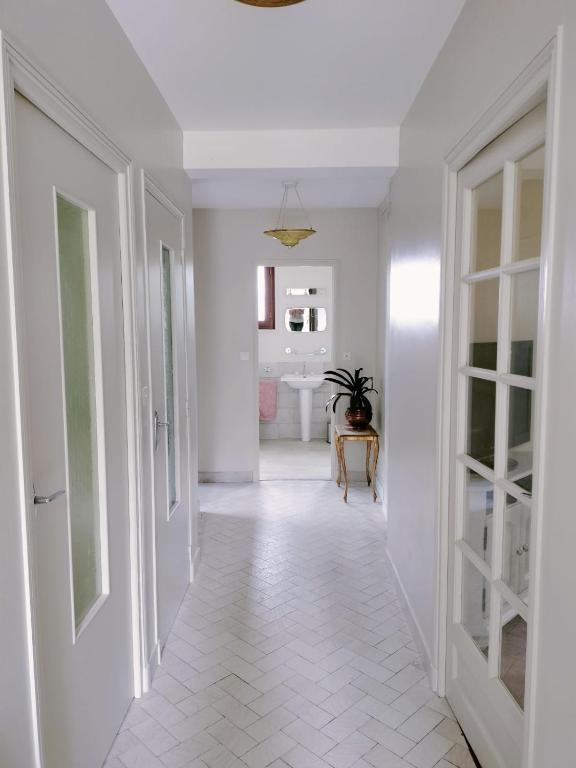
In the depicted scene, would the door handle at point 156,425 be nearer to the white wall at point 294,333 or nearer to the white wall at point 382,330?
the white wall at point 382,330

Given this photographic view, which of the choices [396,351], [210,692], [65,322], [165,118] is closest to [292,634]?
[210,692]

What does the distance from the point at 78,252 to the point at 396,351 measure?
1.98m

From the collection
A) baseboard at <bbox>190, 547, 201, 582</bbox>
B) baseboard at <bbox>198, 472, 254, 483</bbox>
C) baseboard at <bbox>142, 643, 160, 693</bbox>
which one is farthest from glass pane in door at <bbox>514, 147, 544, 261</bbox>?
baseboard at <bbox>198, 472, 254, 483</bbox>

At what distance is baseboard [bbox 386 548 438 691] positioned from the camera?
233 cm

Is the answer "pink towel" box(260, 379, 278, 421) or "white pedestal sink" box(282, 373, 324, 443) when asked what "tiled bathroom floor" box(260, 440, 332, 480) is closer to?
"white pedestal sink" box(282, 373, 324, 443)

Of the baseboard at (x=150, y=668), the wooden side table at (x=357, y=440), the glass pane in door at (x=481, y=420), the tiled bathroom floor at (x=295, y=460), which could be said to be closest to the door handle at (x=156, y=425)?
the baseboard at (x=150, y=668)

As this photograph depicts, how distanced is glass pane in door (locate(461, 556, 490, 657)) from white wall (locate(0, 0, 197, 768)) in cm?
133

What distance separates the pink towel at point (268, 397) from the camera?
695cm

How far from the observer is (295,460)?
242 inches

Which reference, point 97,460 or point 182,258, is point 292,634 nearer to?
point 97,460

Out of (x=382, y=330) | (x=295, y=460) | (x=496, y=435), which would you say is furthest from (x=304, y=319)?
(x=496, y=435)

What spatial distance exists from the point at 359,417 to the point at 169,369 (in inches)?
89.1

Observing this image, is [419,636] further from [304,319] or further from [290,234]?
[304,319]

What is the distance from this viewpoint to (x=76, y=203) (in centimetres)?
171
